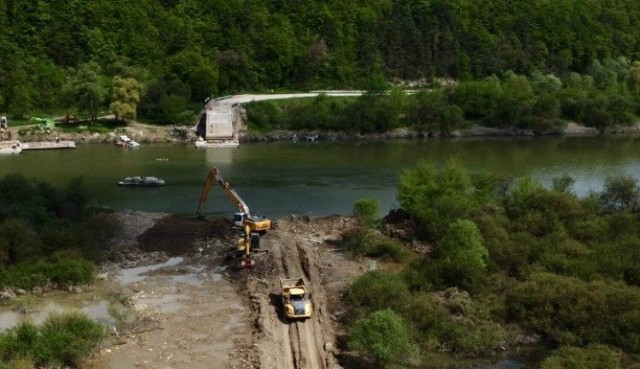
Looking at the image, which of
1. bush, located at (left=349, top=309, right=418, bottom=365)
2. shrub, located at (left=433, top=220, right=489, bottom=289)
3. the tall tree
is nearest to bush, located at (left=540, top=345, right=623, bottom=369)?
bush, located at (left=349, top=309, right=418, bottom=365)

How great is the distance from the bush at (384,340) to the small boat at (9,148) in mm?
57437

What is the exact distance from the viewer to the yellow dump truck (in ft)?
86.2

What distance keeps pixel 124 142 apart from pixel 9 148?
39.1 ft

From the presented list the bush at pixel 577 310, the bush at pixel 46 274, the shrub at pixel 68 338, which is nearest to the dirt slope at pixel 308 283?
the shrub at pixel 68 338

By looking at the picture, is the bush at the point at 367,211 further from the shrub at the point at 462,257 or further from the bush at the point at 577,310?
the bush at the point at 577,310

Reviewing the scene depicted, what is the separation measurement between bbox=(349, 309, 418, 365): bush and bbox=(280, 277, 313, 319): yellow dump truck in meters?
2.98

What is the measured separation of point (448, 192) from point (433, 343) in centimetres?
1494

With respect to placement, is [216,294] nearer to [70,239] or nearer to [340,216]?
[70,239]

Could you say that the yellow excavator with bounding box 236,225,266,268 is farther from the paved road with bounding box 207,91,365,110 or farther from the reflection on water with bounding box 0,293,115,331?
the paved road with bounding box 207,91,365,110

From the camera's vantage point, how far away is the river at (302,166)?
49281 millimetres

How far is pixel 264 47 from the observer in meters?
105

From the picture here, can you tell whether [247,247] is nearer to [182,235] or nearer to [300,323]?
[182,235]

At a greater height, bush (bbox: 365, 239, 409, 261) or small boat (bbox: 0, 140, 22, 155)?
small boat (bbox: 0, 140, 22, 155)

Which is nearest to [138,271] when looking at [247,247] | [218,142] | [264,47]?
[247,247]
